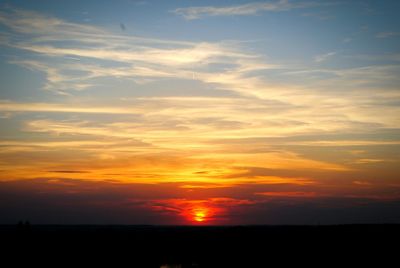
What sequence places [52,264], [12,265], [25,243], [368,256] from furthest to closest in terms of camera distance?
[25,243] < [368,256] < [52,264] < [12,265]

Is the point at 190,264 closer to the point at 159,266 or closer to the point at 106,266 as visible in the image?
the point at 159,266

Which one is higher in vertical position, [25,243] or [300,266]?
[25,243]

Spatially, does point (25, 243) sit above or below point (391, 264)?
above

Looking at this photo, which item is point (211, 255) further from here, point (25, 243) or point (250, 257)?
point (25, 243)


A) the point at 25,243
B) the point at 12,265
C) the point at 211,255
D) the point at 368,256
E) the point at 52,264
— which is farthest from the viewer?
the point at 25,243

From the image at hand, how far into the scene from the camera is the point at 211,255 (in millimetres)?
64312

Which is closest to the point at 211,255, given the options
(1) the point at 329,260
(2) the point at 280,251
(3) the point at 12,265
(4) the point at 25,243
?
(2) the point at 280,251

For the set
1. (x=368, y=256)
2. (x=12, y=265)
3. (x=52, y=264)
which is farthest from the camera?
(x=368, y=256)

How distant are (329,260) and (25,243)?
49.3m

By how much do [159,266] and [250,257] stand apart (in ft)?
42.7

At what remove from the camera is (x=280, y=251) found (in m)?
68.2

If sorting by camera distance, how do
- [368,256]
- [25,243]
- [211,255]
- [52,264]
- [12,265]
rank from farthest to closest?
[25,243] → [211,255] → [368,256] → [52,264] → [12,265]

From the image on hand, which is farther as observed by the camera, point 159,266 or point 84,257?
point 84,257

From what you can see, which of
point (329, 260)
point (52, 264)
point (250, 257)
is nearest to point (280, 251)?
point (250, 257)
